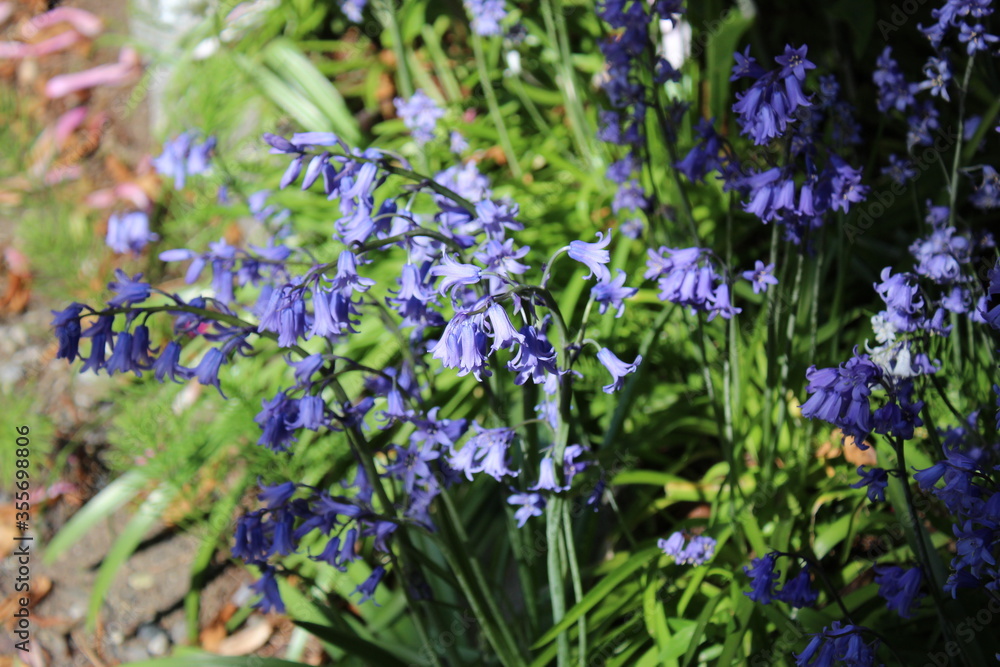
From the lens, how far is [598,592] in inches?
78.6

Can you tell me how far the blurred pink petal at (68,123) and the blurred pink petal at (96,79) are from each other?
240 mm

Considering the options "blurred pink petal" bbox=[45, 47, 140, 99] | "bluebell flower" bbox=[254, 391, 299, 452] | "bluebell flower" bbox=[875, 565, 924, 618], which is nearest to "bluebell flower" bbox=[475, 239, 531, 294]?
"bluebell flower" bbox=[254, 391, 299, 452]

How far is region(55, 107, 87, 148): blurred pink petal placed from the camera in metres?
5.45

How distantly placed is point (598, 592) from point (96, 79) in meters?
5.46

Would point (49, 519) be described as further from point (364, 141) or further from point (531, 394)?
point (531, 394)

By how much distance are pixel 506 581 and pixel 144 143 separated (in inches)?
164

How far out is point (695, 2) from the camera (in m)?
3.82

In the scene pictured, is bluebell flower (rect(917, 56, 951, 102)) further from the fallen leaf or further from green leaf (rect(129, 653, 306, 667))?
the fallen leaf

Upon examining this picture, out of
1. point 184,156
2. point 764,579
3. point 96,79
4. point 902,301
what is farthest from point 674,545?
point 96,79

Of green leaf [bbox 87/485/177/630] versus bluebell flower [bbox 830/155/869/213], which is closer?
bluebell flower [bbox 830/155/869/213]

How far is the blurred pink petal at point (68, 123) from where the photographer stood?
5449mm

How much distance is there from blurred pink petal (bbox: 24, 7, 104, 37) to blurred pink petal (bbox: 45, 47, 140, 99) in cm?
52

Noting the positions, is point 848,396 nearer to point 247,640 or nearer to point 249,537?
point 249,537

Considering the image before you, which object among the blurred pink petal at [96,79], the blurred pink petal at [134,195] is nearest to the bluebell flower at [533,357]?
the blurred pink petal at [134,195]
